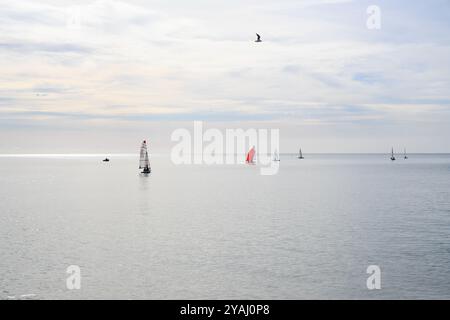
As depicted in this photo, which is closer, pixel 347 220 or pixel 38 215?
pixel 347 220

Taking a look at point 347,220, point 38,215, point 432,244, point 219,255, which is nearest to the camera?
point 219,255

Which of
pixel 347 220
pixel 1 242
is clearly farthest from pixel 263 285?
pixel 347 220

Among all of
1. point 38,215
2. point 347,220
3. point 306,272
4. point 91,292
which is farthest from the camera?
point 38,215

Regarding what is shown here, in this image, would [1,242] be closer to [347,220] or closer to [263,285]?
[263,285]
